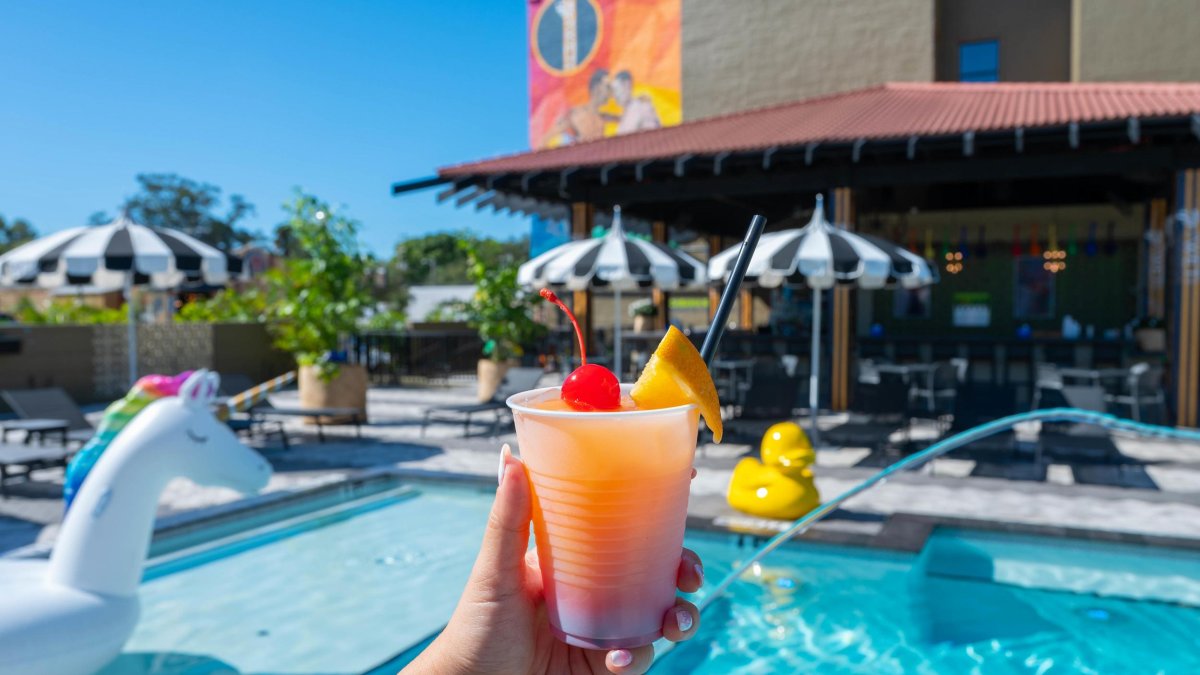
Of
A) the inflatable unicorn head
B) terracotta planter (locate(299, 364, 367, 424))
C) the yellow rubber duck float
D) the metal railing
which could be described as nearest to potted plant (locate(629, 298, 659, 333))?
the metal railing

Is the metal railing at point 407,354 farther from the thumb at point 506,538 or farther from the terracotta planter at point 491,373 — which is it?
the thumb at point 506,538

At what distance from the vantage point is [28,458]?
702 cm

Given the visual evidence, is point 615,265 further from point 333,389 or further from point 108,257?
point 108,257

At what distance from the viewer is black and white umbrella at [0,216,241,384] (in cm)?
838

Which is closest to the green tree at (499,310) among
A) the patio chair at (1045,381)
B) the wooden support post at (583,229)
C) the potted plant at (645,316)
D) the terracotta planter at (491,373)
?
the terracotta planter at (491,373)

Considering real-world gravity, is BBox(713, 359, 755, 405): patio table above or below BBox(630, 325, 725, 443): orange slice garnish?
below

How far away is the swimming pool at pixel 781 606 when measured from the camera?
4.13 meters

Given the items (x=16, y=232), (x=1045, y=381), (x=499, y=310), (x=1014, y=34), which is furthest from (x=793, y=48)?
(x=16, y=232)

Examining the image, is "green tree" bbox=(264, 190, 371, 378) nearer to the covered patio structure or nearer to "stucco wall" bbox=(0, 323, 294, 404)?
the covered patio structure

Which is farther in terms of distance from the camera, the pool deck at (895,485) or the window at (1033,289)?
the window at (1033,289)

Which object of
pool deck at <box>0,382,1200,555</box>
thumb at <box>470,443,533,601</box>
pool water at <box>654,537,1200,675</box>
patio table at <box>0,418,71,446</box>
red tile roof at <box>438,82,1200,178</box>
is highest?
red tile roof at <box>438,82,1200,178</box>

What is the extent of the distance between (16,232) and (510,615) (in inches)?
2942

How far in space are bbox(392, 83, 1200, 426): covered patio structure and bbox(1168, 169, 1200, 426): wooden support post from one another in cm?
2

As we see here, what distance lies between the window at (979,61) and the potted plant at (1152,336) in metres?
8.10
